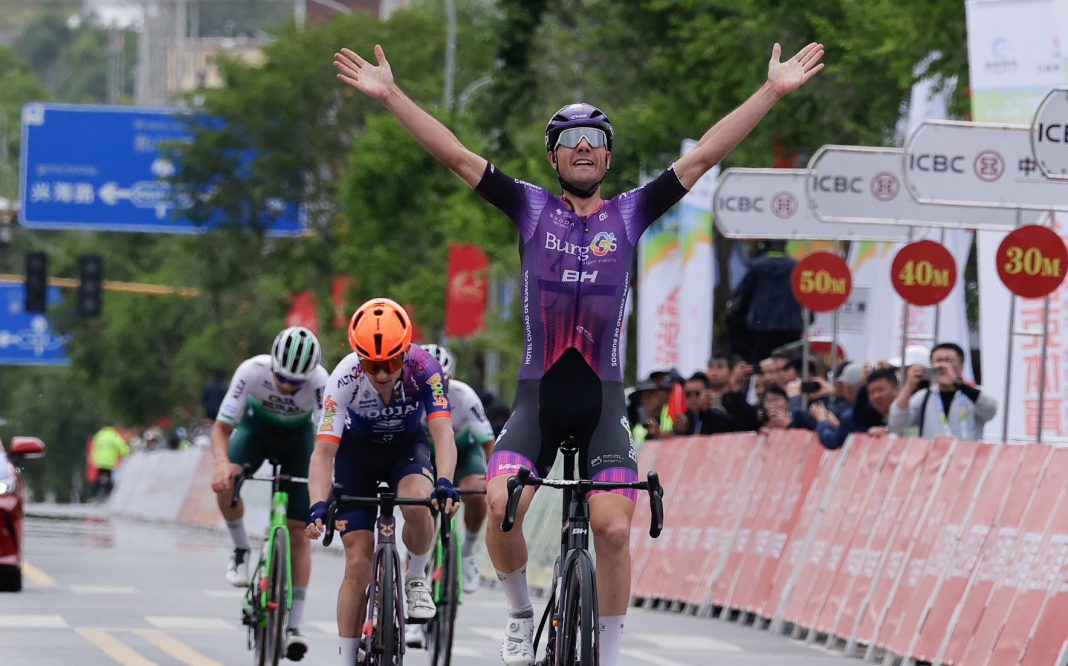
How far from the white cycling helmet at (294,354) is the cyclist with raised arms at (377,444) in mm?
1223

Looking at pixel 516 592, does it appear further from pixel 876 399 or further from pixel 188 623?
pixel 876 399

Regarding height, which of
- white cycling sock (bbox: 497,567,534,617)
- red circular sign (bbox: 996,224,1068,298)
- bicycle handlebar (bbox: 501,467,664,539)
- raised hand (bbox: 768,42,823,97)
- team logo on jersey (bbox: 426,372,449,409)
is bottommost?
white cycling sock (bbox: 497,567,534,617)

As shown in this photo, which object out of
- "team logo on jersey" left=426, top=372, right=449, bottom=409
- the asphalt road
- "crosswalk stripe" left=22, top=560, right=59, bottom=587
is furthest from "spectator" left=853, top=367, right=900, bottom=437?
"crosswalk stripe" left=22, top=560, right=59, bottom=587

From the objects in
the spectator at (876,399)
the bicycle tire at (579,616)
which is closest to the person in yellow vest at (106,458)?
the spectator at (876,399)

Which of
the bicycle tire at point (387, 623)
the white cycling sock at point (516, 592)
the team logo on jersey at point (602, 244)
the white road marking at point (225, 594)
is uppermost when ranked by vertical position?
the team logo on jersey at point (602, 244)

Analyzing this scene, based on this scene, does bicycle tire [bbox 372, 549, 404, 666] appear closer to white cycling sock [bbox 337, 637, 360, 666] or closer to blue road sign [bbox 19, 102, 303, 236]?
white cycling sock [bbox 337, 637, 360, 666]

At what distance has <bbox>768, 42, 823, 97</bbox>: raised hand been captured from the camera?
10.2 metres

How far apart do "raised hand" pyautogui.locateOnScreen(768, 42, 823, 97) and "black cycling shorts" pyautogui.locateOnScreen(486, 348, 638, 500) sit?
1362 millimetres

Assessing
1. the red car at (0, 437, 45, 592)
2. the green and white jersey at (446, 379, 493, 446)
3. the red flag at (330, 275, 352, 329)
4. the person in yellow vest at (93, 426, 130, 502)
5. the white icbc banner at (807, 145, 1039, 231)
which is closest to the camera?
the green and white jersey at (446, 379, 493, 446)

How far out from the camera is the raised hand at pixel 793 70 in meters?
10.2

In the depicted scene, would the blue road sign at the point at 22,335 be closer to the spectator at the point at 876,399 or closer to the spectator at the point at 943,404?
the spectator at the point at 876,399

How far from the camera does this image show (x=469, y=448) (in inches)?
654

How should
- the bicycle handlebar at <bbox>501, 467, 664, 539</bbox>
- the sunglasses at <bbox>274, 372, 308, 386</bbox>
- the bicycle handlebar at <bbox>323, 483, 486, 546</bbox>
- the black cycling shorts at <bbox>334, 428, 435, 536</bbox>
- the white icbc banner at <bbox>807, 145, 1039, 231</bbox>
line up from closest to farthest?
the bicycle handlebar at <bbox>501, 467, 664, 539</bbox> → the bicycle handlebar at <bbox>323, 483, 486, 546</bbox> → the black cycling shorts at <bbox>334, 428, 435, 536</bbox> → the sunglasses at <bbox>274, 372, 308, 386</bbox> → the white icbc banner at <bbox>807, 145, 1039, 231</bbox>

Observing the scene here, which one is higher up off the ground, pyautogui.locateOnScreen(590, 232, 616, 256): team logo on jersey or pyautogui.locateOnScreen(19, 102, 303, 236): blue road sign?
pyautogui.locateOnScreen(19, 102, 303, 236): blue road sign
